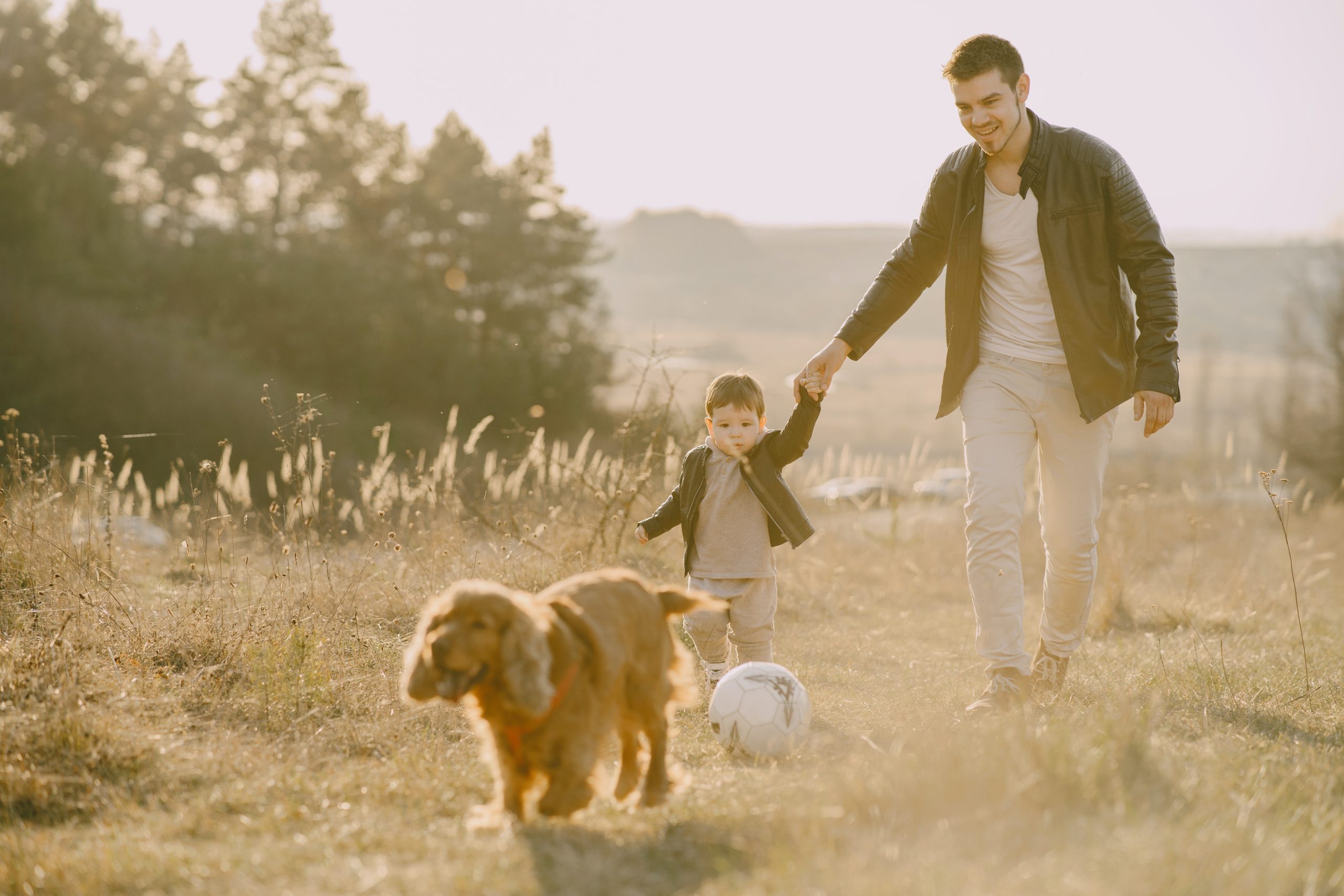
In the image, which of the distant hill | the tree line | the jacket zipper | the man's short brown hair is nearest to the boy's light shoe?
the jacket zipper

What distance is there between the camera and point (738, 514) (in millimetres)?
4871

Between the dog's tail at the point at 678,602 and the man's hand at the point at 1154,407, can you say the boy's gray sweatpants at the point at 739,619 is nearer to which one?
the dog's tail at the point at 678,602

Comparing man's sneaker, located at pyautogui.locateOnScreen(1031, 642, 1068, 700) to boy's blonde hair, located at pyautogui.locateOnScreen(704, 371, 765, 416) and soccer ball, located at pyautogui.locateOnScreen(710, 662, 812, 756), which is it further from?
boy's blonde hair, located at pyautogui.locateOnScreen(704, 371, 765, 416)

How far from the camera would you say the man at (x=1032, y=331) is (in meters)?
4.59

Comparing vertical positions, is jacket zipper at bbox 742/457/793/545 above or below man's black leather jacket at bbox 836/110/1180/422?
below

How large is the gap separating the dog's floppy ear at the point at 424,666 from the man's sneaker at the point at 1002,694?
99.8 inches

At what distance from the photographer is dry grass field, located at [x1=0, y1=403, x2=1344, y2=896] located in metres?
2.76

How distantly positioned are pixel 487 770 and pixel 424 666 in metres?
1.17

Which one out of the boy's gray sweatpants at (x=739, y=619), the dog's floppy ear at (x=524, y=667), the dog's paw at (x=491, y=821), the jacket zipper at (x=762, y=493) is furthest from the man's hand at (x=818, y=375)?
the dog's paw at (x=491, y=821)

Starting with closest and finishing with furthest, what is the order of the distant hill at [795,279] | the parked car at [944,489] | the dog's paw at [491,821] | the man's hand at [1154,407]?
1. the dog's paw at [491,821]
2. the man's hand at [1154,407]
3. the parked car at [944,489]
4. the distant hill at [795,279]

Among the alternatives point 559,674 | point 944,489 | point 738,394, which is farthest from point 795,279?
point 559,674

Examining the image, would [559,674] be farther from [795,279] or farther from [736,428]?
[795,279]

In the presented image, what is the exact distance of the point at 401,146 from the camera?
3450 centimetres

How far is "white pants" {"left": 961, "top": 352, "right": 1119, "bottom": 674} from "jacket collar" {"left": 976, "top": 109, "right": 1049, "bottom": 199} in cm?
79
